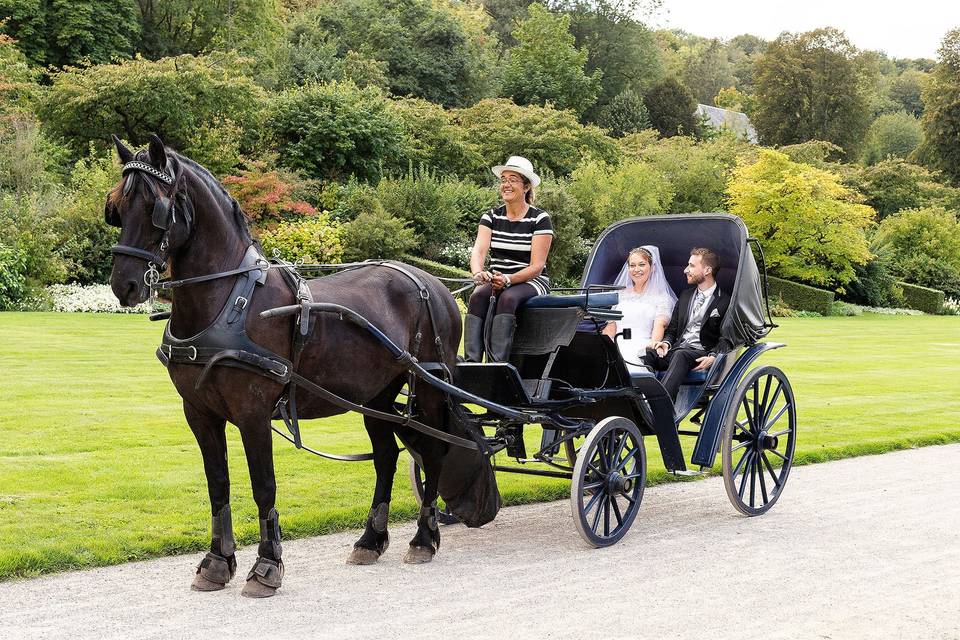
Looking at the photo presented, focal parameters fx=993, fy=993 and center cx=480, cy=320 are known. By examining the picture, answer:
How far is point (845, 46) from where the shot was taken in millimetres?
66125

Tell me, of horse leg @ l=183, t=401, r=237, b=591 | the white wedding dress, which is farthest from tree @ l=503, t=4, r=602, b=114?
horse leg @ l=183, t=401, r=237, b=591

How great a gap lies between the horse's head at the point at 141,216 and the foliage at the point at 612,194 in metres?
28.4

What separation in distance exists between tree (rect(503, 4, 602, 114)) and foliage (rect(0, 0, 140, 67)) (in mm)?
22423

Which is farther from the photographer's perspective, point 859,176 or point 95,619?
point 859,176

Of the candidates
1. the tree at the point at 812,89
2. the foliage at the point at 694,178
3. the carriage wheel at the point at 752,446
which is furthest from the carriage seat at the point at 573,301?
the tree at the point at 812,89

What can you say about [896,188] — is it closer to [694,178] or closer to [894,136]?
[694,178]

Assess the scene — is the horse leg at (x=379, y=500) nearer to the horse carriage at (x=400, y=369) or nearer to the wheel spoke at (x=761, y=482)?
the horse carriage at (x=400, y=369)

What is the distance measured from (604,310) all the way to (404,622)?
2.52m

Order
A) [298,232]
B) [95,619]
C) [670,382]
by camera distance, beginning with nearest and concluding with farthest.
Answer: [95,619] < [670,382] < [298,232]

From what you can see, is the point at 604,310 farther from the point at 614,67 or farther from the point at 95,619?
the point at 614,67

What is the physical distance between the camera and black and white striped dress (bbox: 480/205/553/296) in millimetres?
6020

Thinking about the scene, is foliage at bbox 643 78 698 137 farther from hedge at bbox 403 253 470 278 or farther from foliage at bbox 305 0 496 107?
hedge at bbox 403 253 470 278

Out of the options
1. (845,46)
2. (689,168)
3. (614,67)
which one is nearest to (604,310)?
(689,168)

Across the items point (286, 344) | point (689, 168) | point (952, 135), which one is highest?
point (952, 135)
